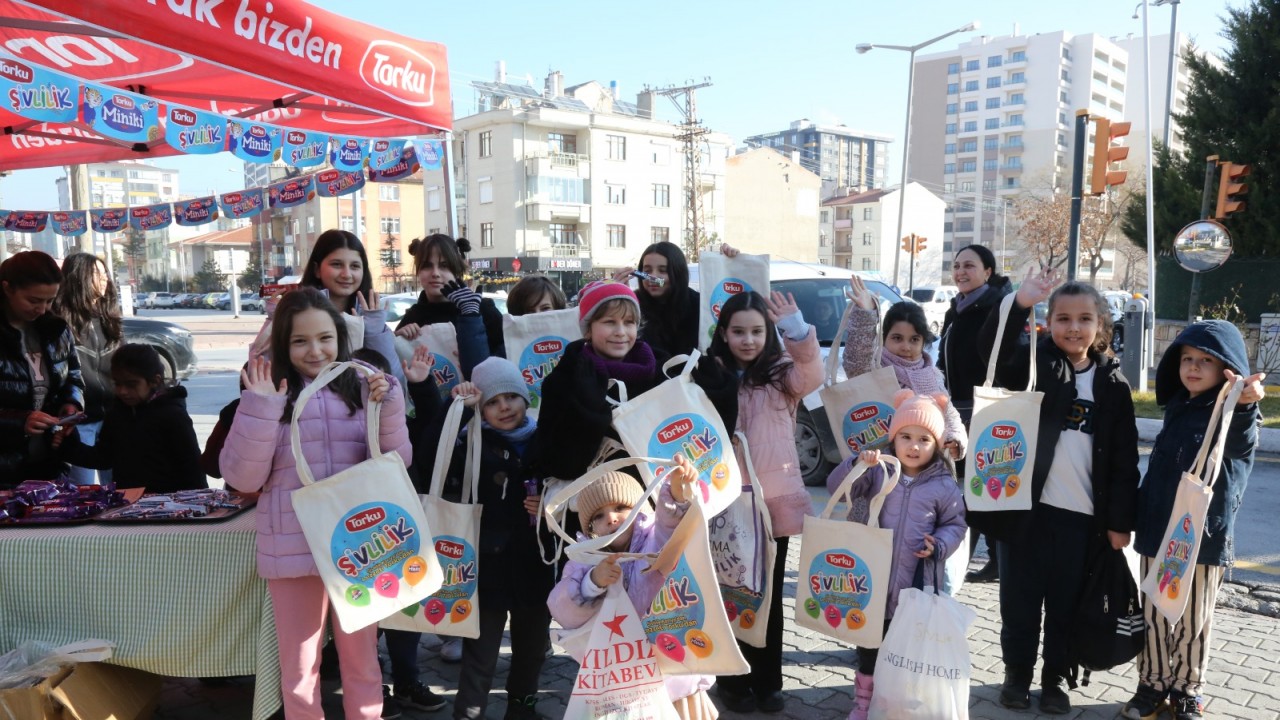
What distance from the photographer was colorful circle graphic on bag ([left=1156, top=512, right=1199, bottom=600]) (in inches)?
118

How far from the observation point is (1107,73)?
309 feet

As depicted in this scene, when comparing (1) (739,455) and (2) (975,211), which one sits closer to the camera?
(1) (739,455)

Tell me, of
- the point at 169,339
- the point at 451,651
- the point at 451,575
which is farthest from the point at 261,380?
the point at 169,339

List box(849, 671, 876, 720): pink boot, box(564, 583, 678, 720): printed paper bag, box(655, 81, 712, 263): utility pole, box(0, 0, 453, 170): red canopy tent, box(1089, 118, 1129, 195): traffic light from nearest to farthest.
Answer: box(564, 583, 678, 720): printed paper bag < box(0, 0, 453, 170): red canopy tent < box(849, 671, 876, 720): pink boot < box(1089, 118, 1129, 195): traffic light < box(655, 81, 712, 263): utility pole

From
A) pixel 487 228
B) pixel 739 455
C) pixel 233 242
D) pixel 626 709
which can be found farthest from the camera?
pixel 233 242

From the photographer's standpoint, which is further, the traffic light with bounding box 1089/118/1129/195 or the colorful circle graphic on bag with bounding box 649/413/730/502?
the traffic light with bounding box 1089/118/1129/195

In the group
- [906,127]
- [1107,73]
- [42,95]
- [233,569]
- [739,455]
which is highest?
[1107,73]

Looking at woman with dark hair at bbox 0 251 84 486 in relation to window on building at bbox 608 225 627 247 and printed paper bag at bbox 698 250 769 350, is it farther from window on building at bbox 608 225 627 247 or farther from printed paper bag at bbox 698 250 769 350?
window on building at bbox 608 225 627 247

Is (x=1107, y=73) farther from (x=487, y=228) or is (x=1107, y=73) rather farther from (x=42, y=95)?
(x=42, y=95)

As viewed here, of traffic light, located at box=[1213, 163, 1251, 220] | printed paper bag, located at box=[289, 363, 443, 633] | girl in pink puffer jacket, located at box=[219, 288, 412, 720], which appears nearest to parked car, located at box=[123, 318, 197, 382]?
girl in pink puffer jacket, located at box=[219, 288, 412, 720]

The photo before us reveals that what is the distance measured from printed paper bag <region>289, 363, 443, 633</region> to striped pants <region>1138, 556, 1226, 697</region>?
2.73 meters

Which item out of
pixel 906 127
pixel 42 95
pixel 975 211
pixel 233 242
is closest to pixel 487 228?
pixel 906 127

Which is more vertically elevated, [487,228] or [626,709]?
[487,228]

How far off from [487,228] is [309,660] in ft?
175
